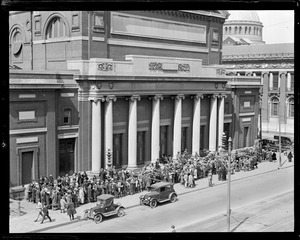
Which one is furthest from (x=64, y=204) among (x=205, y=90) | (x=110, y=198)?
(x=205, y=90)

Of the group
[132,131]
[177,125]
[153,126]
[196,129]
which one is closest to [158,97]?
[177,125]

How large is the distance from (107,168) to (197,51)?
5.88m

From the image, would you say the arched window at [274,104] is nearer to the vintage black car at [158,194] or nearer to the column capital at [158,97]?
the column capital at [158,97]

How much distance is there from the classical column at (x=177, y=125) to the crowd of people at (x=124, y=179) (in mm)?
321

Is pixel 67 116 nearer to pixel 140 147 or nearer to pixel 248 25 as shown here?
pixel 140 147

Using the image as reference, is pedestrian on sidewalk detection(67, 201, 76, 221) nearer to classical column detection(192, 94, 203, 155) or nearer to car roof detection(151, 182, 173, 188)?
car roof detection(151, 182, 173, 188)

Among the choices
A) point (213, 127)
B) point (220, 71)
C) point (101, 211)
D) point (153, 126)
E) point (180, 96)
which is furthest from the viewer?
point (220, 71)

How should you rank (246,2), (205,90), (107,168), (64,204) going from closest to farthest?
(246,2), (64,204), (107,168), (205,90)

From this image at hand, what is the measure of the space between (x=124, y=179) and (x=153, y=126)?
4.63 m

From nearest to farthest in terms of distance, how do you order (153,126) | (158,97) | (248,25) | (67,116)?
1. (248,25)
2. (153,126)
3. (67,116)
4. (158,97)

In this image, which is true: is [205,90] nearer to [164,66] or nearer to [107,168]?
[164,66]

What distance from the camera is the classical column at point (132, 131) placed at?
46.5 feet

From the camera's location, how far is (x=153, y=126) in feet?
58.6
